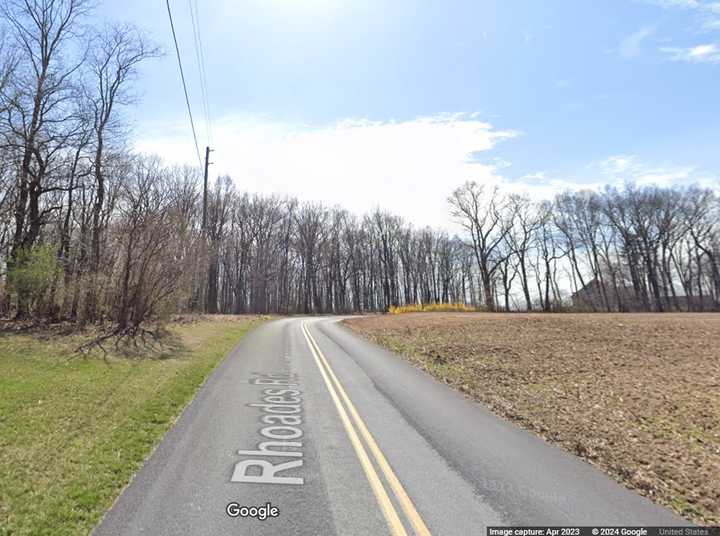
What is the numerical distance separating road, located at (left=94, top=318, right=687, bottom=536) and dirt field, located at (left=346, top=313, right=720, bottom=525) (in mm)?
582

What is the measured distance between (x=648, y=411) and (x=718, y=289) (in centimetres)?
6110

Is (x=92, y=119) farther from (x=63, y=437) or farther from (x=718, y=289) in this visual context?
(x=718, y=289)

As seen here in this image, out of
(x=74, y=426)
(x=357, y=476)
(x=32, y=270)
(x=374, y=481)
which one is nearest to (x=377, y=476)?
(x=374, y=481)

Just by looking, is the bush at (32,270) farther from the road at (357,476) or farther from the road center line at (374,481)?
the road center line at (374,481)

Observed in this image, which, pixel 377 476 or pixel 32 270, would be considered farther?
pixel 32 270

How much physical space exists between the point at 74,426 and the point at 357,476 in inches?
184

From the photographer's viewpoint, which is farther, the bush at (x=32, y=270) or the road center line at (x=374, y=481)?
the bush at (x=32, y=270)

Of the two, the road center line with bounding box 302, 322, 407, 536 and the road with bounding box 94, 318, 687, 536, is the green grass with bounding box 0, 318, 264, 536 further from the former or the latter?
the road center line with bounding box 302, 322, 407, 536

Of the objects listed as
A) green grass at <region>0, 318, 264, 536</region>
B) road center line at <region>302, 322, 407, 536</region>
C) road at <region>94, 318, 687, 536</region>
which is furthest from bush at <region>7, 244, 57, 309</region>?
road center line at <region>302, 322, 407, 536</region>

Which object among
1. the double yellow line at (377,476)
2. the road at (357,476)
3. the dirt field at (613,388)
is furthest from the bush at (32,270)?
the dirt field at (613,388)

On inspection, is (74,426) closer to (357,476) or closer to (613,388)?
(357,476)

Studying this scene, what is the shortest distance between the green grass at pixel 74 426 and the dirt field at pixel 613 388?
6190mm

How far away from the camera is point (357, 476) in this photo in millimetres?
4738

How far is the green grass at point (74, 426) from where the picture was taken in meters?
3.88
